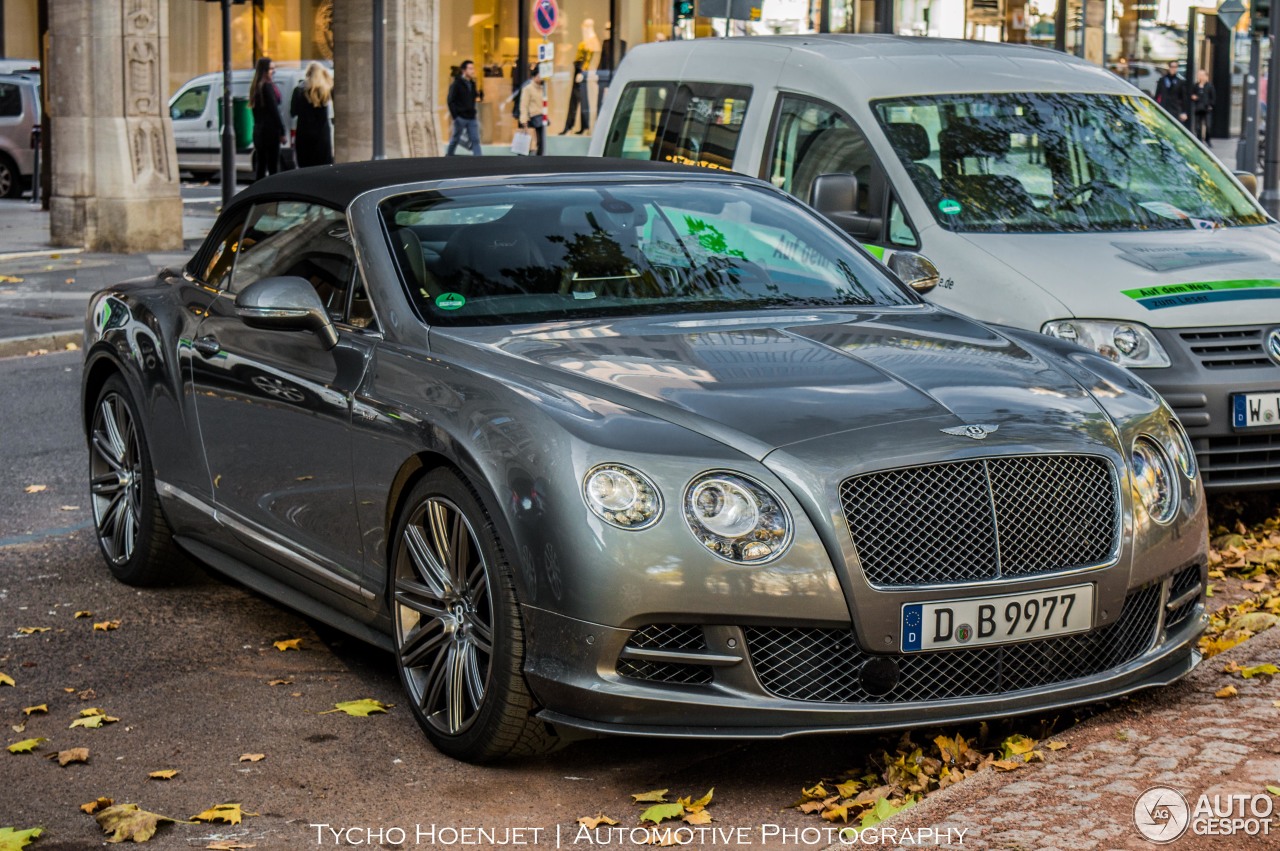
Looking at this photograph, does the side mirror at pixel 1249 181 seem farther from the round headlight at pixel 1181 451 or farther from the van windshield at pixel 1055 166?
the round headlight at pixel 1181 451

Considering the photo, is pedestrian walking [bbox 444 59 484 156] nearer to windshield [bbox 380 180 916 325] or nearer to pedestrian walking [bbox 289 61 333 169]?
pedestrian walking [bbox 289 61 333 169]

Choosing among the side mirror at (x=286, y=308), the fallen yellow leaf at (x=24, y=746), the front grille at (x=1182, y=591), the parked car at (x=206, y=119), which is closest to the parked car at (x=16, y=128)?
the parked car at (x=206, y=119)

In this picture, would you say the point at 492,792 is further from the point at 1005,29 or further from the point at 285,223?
the point at 1005,29

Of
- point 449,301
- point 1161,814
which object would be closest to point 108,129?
point 449,301

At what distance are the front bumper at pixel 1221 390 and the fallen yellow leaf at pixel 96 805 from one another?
4277 millimetres

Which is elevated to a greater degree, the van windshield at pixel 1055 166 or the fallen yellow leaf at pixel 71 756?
the van windshield at pixel 1055 166

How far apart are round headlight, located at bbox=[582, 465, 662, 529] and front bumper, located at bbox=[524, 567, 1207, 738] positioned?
0.84 ft

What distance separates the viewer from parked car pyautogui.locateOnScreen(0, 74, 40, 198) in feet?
90.9

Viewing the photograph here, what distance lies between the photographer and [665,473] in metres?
4.54

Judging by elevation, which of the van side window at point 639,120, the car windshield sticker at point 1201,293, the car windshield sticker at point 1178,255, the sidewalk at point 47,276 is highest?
the van side window at point 639,120

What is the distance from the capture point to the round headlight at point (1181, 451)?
5.27 m

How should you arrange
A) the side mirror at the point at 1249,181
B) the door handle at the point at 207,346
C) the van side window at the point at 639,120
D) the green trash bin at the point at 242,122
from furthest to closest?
1. the green trash bin at the point at 242,122
2. the van side window at the point at 639,120
3. the side mirror at the point at 1249,181
4. the door handle at the point at 207,346

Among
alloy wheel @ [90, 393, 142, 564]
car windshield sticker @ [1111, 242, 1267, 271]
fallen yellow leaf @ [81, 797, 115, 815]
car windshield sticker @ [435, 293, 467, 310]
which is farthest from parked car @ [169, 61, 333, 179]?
fallen yellow leaf @ [81, 797, 115, 815]

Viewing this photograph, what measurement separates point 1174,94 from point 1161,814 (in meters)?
37.6
